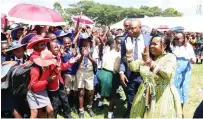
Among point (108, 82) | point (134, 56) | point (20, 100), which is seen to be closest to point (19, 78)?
point (20, 100)

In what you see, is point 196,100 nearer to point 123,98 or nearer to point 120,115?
point 123,98

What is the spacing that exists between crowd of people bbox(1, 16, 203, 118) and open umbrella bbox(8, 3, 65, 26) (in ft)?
0.79

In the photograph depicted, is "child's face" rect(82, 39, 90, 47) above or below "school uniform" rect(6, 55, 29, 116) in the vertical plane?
above

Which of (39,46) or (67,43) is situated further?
(67,43)

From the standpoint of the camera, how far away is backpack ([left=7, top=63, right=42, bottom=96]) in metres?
3.95

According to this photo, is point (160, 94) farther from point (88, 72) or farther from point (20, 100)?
point (88, 72)

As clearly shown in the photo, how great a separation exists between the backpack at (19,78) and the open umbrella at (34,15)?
1346mm

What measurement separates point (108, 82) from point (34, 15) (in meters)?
1.74

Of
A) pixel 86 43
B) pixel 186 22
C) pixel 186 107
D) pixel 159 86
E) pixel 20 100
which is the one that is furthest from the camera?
pixel 186 22

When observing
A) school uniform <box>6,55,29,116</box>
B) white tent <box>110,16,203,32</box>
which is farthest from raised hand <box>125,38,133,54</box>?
white tent <box>110,16,203,32</box>

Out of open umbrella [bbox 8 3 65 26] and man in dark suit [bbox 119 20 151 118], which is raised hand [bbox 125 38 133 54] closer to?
man in dark suit [bbox 119 20 151 118]

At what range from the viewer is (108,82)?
589cm

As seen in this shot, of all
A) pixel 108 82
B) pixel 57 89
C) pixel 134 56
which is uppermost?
pixel 134 56

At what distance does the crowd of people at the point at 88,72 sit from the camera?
3.88 meters
